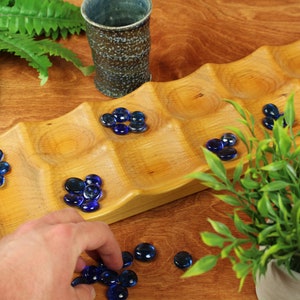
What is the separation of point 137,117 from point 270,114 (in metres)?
0.24

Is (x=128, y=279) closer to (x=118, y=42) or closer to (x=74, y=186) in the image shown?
(x=74, y=186)

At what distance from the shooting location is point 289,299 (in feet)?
2.24

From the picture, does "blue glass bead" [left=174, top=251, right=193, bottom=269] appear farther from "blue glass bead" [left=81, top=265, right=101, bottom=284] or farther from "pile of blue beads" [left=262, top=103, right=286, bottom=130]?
"pile of blue beads" [left=262, top=103, right=286, bottom=130]

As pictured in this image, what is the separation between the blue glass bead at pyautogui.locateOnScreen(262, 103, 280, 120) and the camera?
1001mm

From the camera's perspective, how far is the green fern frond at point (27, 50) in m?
1.08

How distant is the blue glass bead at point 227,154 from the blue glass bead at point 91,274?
0.29m

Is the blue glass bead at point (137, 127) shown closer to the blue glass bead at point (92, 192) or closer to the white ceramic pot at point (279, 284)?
the blue glass bead at point (92, 192)

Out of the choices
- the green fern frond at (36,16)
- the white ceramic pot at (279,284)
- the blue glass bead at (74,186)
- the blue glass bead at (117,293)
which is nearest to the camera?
the white ceramic pot at (279,284)

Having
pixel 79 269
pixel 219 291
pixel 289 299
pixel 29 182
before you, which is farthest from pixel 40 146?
pixel 289 299

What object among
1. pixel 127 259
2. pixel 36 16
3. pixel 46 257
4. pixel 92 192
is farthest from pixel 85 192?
pixel 36 16

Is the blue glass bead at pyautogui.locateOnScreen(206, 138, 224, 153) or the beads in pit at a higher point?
the blue glass bead at pyautogui.locateOnScreen(206, 138, 224, 153)

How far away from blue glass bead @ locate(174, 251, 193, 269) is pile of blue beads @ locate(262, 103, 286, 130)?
30 cm

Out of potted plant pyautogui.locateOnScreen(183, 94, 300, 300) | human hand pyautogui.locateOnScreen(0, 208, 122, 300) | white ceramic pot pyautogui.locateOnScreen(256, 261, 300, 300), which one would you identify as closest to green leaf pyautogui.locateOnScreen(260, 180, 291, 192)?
potted plant pyautogui.locateOnScreen(183, 94, 300, 300)

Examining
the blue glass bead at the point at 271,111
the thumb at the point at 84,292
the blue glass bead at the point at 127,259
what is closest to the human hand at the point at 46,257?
the thumb at the point at 84,292
